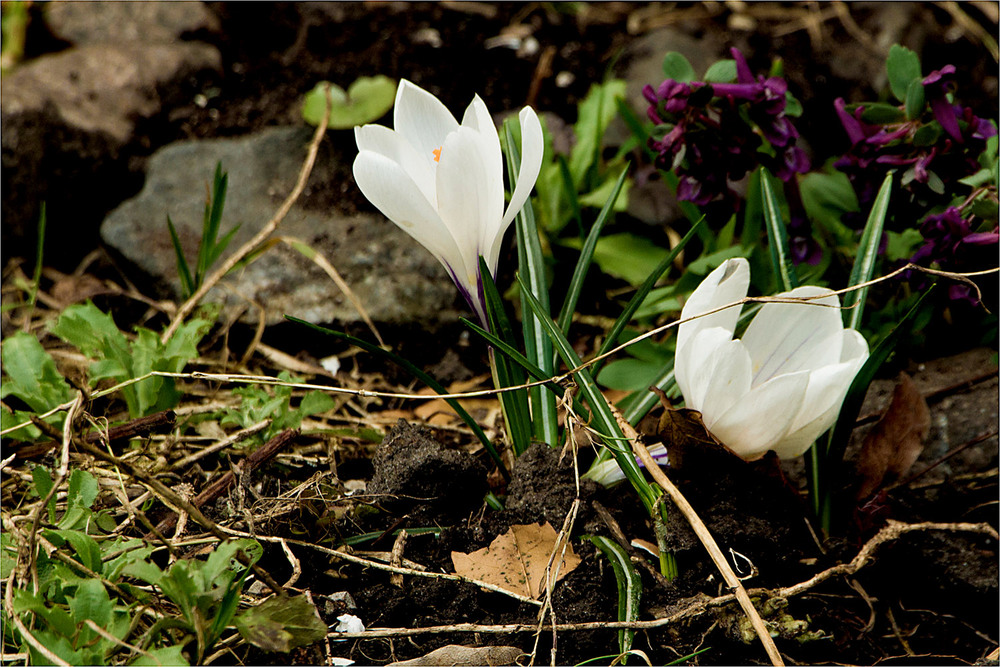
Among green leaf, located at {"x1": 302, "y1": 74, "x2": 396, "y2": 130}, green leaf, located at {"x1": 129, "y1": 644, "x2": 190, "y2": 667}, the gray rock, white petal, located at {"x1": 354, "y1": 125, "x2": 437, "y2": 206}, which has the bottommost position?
green leaf, located at {"x1": 129, "y1": 644, "x2": 190, "y2": 667}

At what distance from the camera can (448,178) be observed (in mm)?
1192

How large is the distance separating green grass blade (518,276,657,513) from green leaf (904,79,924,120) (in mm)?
800

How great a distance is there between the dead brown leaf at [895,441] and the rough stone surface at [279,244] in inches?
41.3

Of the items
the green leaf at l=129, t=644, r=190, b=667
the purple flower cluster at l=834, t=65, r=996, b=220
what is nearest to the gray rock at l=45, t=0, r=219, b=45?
the purple flower cluster at l=834, t=65, r=996, b=220

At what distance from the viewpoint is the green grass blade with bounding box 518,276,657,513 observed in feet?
4.28

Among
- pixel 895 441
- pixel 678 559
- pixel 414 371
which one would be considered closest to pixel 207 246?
pixel 414 371

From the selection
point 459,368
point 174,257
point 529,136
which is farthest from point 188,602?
point 174,257

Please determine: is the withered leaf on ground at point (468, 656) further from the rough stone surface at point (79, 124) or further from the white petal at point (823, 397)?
the rough stone surface at point (79, 124)

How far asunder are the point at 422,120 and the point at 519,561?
2.46 feet

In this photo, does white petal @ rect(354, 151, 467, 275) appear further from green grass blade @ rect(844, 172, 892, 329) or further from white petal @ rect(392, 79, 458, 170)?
green grass blade @ rect(844, 172, 892, 329)

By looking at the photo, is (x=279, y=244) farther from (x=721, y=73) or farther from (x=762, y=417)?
(x=762, y=417)

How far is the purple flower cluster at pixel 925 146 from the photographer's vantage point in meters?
1.49

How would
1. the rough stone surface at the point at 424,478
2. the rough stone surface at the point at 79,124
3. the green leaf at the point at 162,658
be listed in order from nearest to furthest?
1. the green leaf at the point at 162,658
2. the rough stone surface at the point at 424,478
3. the rough stone surface at the point at 79,124

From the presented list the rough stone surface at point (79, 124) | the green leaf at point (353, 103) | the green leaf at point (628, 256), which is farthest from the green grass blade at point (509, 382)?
the rough stone surface at point (79, 124)
